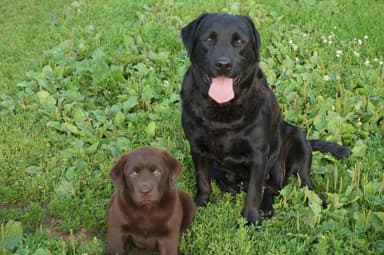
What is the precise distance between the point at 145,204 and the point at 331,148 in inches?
82.7

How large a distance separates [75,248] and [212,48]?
1.64 metres

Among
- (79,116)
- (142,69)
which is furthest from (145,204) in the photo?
(142,69)

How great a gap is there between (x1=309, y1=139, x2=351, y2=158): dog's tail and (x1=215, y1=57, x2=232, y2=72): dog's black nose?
1.47 metres

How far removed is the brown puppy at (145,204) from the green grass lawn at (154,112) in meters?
0.33

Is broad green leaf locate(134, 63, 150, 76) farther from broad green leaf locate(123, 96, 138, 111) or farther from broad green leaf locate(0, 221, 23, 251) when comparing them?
broad green leaf locate(0, 221, 23, 251)

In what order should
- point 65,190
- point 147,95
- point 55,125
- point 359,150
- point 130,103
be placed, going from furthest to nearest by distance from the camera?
point 147,95
point 130,103
point 55,125
point 359,150
point 65,190

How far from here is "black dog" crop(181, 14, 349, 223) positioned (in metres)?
4.13

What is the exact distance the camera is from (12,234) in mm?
3938

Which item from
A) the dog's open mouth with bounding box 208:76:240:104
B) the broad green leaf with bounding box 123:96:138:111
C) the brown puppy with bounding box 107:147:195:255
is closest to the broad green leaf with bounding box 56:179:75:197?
the brown puppy with bounding box 107:147:195:255

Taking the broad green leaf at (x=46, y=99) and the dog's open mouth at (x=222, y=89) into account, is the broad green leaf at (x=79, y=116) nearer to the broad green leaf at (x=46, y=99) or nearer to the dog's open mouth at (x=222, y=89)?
the broad green leaf at (x=46, y=99)

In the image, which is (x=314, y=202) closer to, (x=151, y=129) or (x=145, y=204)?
(x=145, y=204)

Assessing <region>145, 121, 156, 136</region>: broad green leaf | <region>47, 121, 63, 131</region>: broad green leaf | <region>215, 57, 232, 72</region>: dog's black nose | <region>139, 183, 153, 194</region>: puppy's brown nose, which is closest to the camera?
<region>139, 183, 153, 194</region>: puppy's brown nose

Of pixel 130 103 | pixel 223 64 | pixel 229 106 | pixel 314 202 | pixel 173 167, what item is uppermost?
pixel 223 64

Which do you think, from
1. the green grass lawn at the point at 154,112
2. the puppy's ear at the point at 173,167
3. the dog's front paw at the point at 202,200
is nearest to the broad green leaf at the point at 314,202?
the green grass lawn at the point at 154,112
